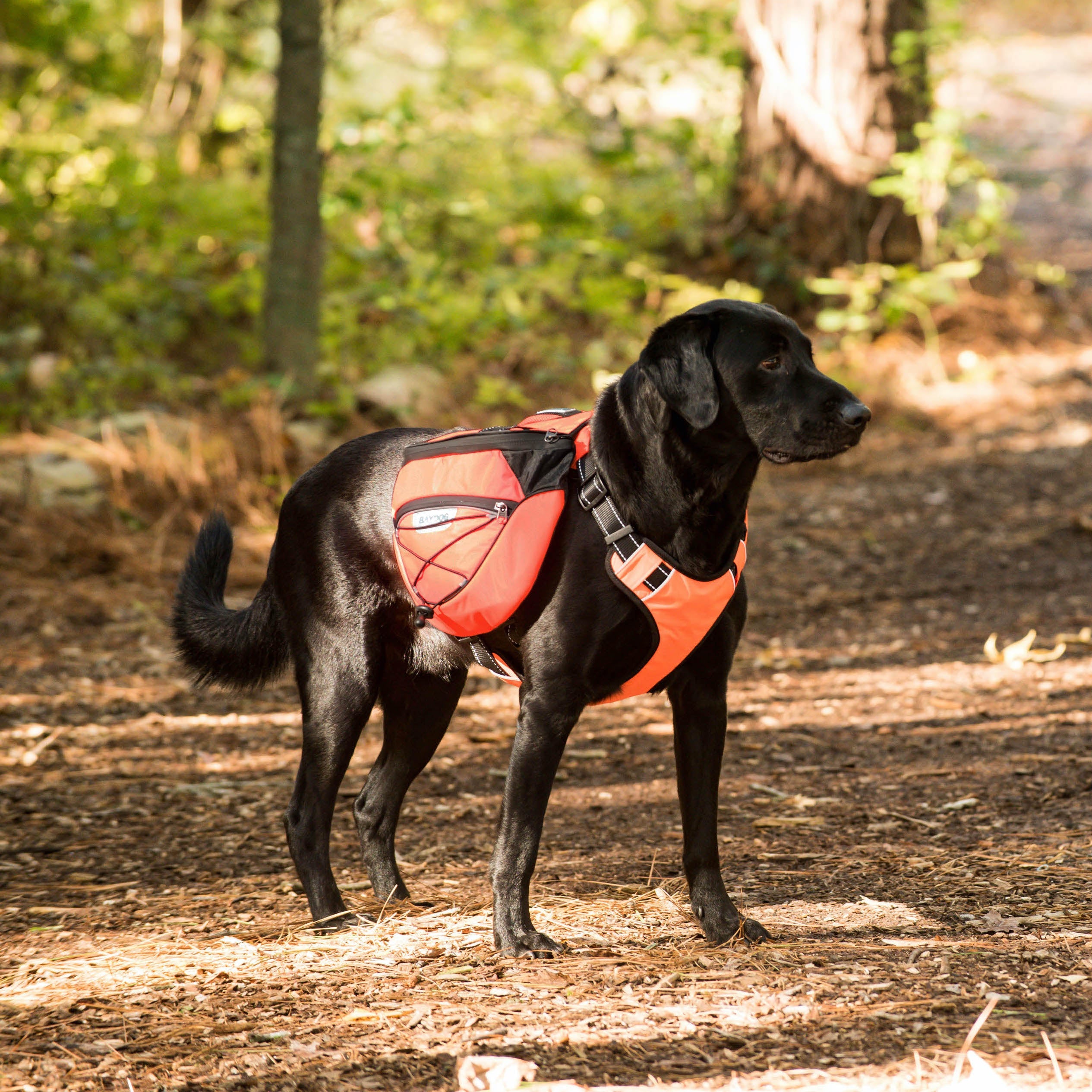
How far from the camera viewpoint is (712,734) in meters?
2.93

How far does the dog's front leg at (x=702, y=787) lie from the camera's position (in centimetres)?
289

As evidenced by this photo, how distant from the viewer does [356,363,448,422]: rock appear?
7840 millimetres

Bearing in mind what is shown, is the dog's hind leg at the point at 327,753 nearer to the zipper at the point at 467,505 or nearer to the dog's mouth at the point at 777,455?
the zipper at the point at 467,505

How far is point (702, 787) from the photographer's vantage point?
294 cm

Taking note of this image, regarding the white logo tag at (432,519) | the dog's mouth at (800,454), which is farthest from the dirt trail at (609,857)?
the dog's mouth at (800,454)

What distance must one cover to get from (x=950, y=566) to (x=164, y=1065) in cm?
527

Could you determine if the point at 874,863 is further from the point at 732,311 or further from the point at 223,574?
the point at 223,574

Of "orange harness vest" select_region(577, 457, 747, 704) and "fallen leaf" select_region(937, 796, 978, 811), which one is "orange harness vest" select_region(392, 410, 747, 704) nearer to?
"orange harness vest" select_region(577, 457, 747, 704)

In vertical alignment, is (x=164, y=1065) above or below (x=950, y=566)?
above

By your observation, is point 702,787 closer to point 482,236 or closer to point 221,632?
point 221,632

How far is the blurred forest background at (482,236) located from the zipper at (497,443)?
3903 millimetres

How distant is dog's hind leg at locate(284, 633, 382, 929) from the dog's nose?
135cm

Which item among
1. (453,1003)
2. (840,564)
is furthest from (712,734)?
(840,564)

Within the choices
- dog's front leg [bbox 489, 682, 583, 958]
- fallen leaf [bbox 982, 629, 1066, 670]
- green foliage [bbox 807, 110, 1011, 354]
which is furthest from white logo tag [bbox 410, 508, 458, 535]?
green foliage [bbox 807, 110, 1011, 354]
